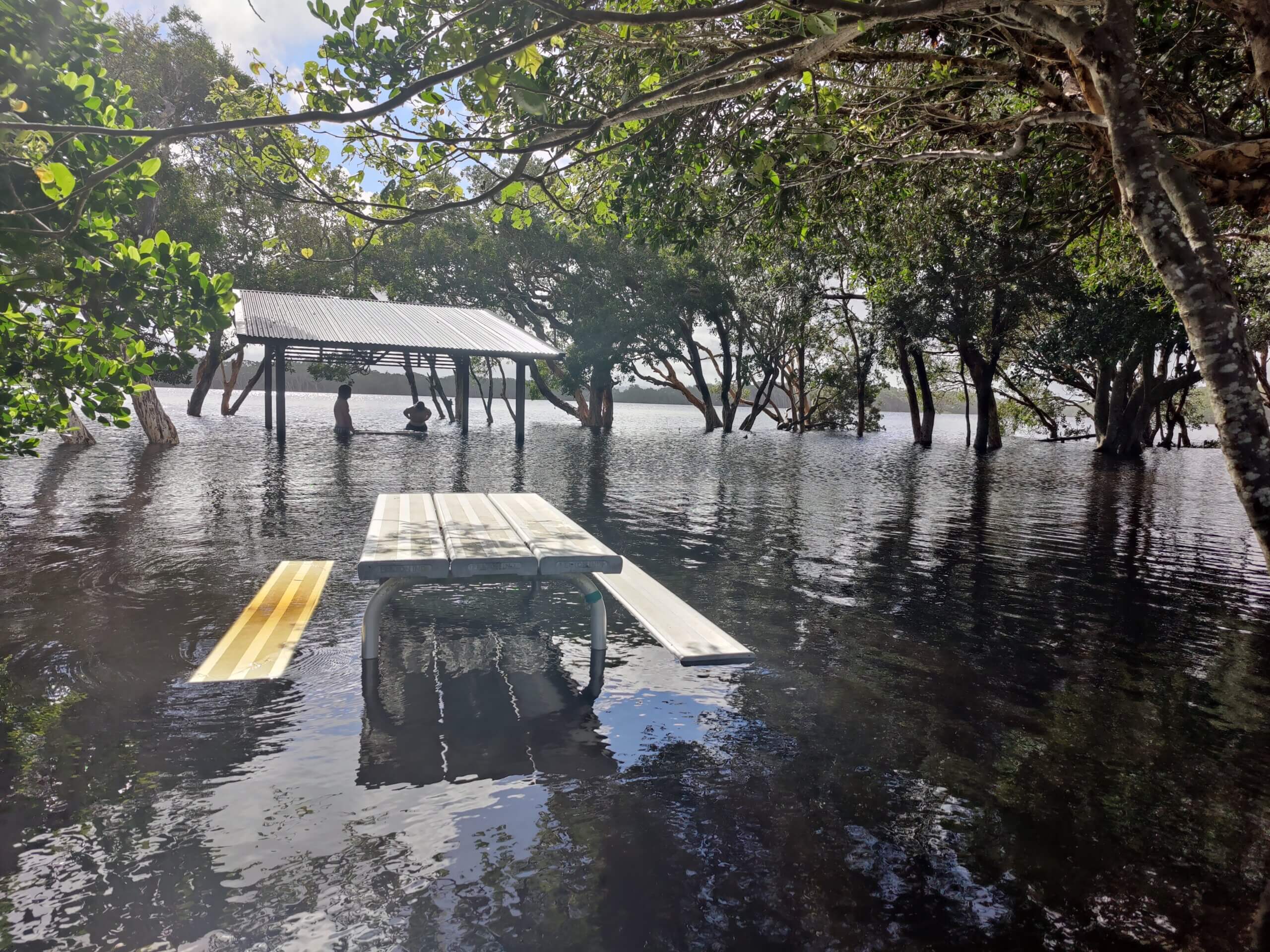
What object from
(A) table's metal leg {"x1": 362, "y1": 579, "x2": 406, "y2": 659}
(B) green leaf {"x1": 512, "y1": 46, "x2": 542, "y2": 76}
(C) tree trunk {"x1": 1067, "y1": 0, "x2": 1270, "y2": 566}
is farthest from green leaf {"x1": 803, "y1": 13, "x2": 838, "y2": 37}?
(A) table's metal leg {"x1": 362, "y1": 579, "x2": 406, "y2": 659}

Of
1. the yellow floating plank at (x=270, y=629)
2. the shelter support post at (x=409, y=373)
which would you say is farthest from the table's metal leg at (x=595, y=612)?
the shelter support post at (x=409, y=373)

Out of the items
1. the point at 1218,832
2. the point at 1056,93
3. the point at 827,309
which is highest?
the point at 827,309

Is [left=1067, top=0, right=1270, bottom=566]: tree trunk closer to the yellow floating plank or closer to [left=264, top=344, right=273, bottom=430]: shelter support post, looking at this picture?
the yellow floating plank

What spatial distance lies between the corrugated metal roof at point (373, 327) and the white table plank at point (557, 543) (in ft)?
59.1

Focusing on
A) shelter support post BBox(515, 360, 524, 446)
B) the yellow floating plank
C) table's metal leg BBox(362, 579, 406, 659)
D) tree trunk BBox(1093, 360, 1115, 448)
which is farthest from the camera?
tree trunk BBox(1093, 360, 1115, 448)

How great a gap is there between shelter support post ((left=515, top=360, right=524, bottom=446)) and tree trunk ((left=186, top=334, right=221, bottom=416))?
13.8 metres

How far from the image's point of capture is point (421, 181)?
6.50m

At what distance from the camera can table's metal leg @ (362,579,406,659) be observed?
401 cm

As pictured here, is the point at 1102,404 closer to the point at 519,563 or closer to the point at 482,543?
the point at 482,543

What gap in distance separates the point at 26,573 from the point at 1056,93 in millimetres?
9737

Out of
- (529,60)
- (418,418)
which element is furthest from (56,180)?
(418,418)

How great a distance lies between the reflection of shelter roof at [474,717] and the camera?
132 inches

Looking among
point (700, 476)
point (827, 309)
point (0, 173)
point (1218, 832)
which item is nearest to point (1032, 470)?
point (700, 476)

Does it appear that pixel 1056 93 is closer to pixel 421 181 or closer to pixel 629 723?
pixel 421 181
